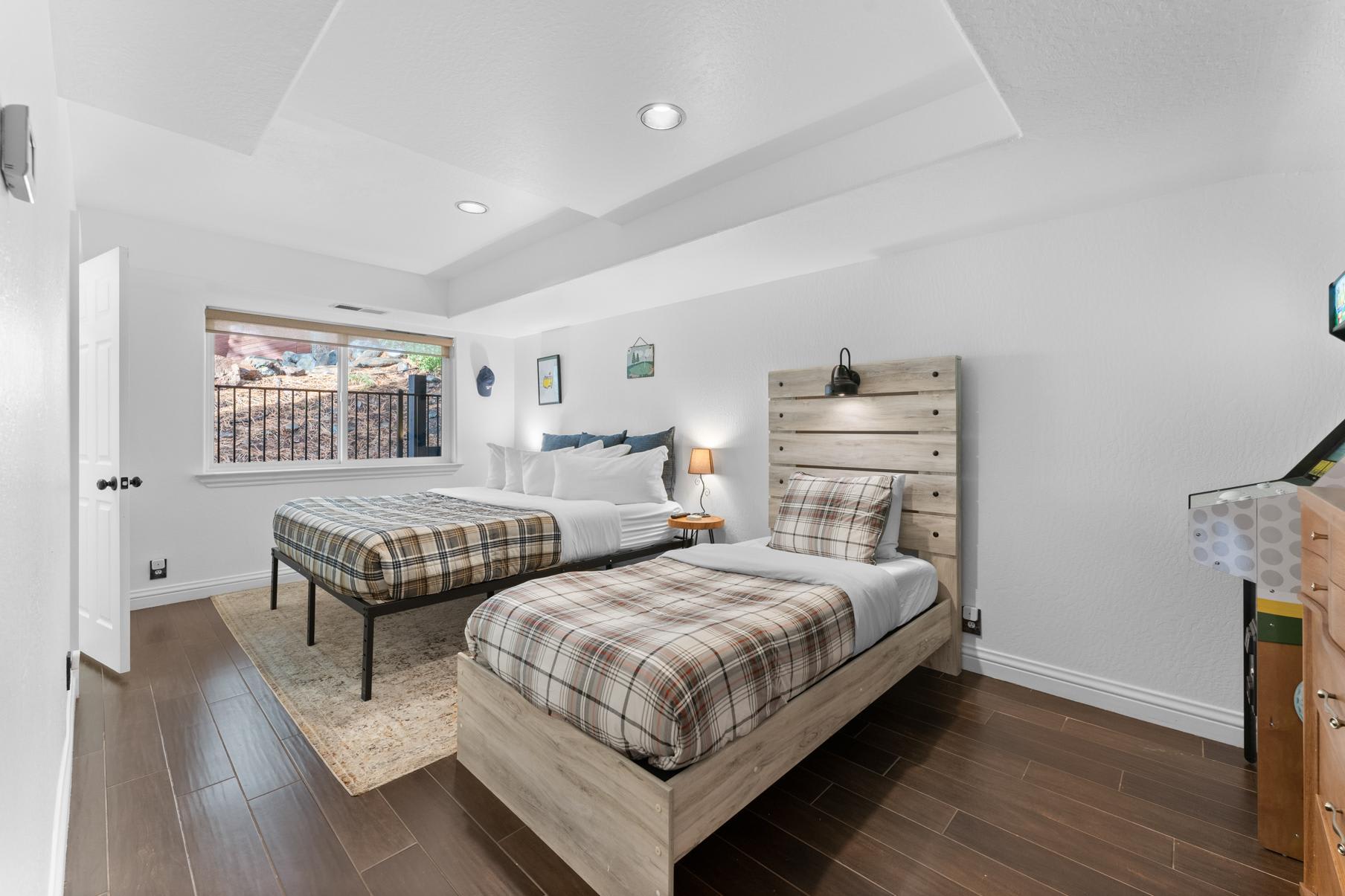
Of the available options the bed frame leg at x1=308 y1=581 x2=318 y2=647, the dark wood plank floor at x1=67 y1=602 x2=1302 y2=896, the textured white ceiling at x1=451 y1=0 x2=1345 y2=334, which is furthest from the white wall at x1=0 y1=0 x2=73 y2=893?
the textured white ceiling at x1=451 y1=0 x2=1345 y2=334

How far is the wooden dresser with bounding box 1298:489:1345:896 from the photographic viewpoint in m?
1.12

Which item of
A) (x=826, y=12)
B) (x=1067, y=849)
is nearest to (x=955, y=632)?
(x=1067, y=849)

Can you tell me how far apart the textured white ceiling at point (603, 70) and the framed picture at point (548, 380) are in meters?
3.01

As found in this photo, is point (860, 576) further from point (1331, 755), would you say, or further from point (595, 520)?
point (595, 520)

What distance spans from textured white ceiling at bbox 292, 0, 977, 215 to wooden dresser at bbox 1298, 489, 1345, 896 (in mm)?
1533

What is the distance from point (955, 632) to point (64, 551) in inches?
145

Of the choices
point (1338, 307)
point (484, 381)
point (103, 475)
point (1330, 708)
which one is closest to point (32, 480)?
point (103, 475)

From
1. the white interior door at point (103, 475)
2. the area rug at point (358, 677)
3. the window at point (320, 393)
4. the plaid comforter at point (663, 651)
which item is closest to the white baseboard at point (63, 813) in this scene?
the white interior door at point (103, 475)

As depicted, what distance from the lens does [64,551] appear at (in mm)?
2148

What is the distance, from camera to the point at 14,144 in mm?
828

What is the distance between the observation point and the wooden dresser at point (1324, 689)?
112 cm

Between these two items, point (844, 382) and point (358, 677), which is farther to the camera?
point (844, 382)

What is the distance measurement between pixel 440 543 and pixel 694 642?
5.86ft

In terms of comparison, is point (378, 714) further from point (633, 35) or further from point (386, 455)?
point (386, 455)
